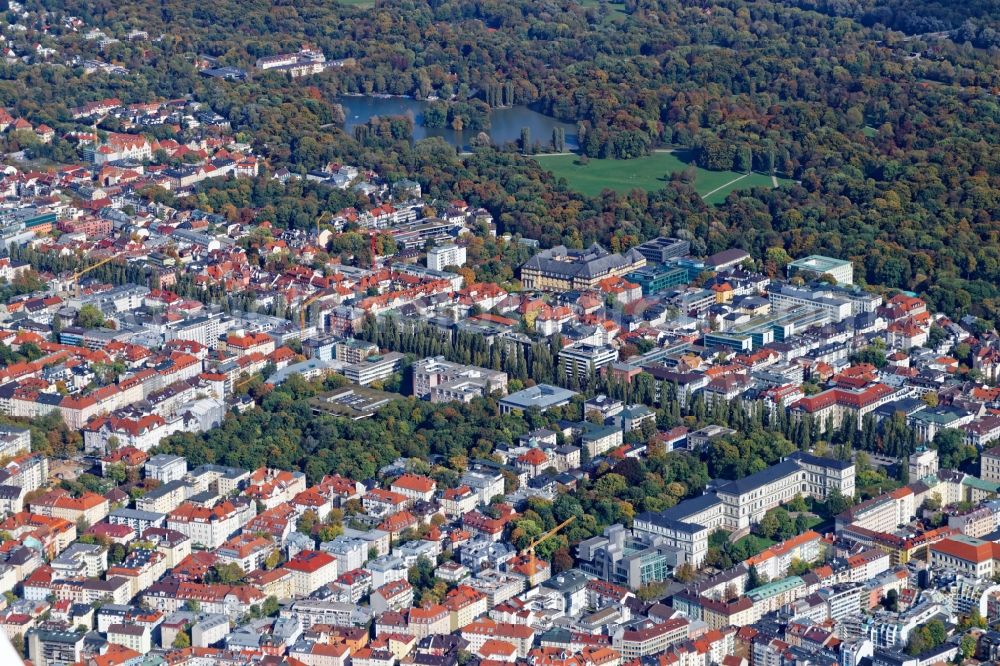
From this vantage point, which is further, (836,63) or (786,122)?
(836,63)

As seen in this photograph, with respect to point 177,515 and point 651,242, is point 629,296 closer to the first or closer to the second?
point 651,242

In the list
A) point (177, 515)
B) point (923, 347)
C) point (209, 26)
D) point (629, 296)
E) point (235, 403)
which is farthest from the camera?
point (209, 26)

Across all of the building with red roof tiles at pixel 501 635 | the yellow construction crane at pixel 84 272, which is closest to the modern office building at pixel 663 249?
the yellow construction crane at pixel 84 272

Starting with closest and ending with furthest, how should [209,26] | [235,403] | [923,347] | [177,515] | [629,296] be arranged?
[177,515] → [235,403] → [923,347] → [629,296] → [209,26]

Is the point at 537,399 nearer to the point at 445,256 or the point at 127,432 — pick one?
the point at 127,432

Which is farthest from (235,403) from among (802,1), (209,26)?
(802,1)

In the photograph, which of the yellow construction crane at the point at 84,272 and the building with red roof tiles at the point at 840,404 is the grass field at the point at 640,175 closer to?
the yellow construction crane at the point at 84,272

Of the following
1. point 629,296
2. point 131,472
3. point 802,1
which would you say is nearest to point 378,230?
point 629,296
